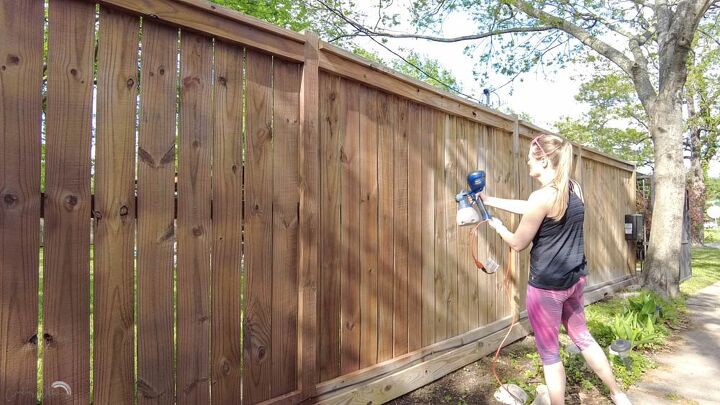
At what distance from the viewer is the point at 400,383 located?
2924 mm

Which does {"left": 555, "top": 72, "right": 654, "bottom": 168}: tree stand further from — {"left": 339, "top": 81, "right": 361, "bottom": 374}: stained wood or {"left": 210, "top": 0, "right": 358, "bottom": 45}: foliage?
{"left": 339, "top": 81, "right": 361, "bottom": 374}: stained wood

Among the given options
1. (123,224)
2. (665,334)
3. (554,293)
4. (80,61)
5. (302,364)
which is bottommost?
(665,334)

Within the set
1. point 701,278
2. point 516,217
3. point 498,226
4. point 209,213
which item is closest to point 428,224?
point 498,226

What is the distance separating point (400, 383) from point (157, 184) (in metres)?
2.10

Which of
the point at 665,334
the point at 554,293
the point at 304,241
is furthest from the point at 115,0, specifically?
the point at 665,334

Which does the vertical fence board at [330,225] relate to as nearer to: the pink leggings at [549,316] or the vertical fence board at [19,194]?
the pink leggings at [549,316]

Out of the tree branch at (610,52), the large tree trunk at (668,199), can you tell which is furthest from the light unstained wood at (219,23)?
the large tree trunk at (668,199)

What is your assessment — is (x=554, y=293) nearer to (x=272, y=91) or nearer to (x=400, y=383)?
(x=400, y=383)

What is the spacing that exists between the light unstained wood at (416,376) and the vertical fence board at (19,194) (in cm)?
148

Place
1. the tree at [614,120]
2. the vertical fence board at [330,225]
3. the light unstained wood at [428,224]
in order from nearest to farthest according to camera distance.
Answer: the vertical fence board at [330,225] → the light unstained wood at [428,224] → the tree at [614,120]

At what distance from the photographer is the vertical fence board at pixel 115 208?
64.7 inches

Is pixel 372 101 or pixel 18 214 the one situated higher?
pixel 372 101

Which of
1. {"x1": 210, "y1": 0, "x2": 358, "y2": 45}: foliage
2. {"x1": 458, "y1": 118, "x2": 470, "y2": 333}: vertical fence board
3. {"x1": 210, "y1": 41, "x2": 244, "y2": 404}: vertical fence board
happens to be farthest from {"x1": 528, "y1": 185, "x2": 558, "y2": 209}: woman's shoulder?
{"x1": 210, "y1": 0, "x2": 358, "y2": 45}: foliage

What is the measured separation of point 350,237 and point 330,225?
0.19 metres
